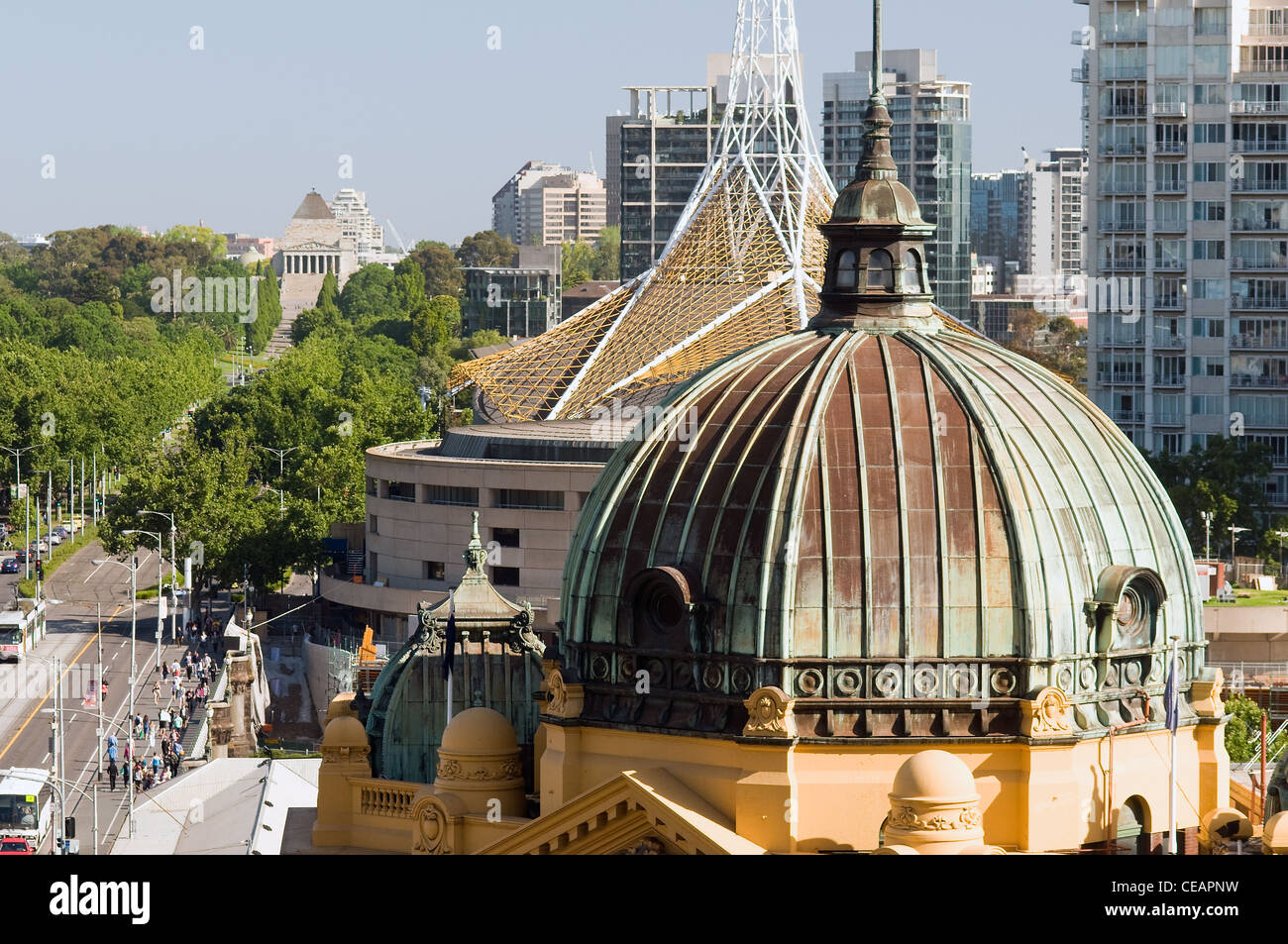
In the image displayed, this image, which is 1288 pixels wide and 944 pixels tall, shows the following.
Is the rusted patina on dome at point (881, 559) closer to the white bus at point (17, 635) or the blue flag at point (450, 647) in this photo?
the blue flag at point (450, 647)

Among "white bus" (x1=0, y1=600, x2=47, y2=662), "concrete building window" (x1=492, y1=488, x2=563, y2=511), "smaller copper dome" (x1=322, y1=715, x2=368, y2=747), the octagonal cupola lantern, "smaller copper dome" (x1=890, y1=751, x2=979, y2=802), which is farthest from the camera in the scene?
"white bus" (x1=0, y1=600, x2=47, y2=662)

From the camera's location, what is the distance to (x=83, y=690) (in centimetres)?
15312

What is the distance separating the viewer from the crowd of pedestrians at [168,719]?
398 feet

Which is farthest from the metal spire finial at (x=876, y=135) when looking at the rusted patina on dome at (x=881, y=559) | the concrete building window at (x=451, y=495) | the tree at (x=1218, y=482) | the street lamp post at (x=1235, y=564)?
the tree at (x=1218, y=482)

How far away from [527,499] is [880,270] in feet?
317

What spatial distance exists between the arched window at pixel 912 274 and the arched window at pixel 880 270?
292mm

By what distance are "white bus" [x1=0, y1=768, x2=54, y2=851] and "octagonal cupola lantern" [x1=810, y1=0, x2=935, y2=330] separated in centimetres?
5659

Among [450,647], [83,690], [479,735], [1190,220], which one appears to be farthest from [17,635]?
[479,735]

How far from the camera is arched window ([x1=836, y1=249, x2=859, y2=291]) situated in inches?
2340

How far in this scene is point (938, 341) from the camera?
5850 centimetres

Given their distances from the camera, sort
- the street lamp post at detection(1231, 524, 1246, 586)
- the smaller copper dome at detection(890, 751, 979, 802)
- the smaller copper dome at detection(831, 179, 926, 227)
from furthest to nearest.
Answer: the street lamp post at detection(1231, 524, 1246, 586)
the smaller copper dome at detection(831, 179, 926, 227)
the smaller copper dome at detection(890, 751, 979, 802)

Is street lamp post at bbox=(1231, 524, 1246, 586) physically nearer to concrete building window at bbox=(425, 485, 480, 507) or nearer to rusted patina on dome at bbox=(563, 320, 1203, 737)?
concrete building window at bbox=(425, 485, 480, 507)

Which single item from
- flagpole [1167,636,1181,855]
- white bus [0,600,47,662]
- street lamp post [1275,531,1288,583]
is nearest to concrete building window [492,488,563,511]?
white bus [0,600,47,662]
